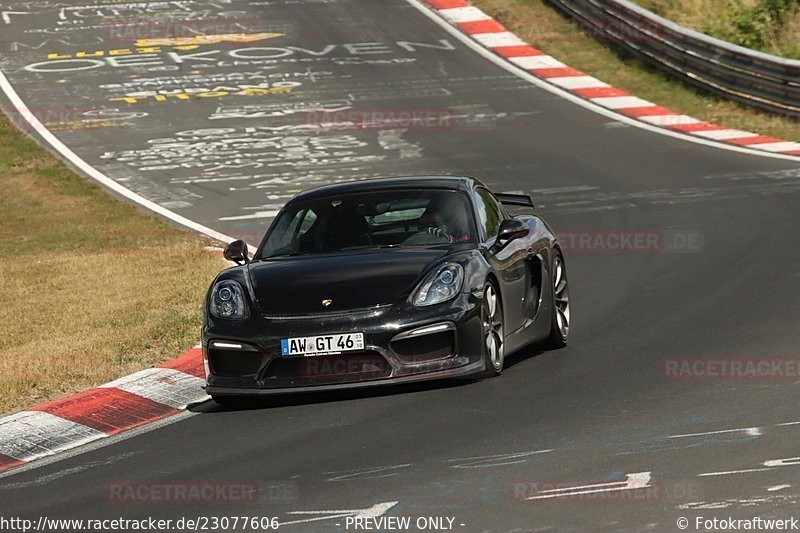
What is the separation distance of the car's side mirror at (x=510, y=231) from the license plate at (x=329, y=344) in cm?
155

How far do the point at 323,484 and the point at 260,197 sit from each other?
12.6 m

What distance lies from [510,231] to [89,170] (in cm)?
1314

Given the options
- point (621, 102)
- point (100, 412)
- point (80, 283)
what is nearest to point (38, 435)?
point (100, 412)

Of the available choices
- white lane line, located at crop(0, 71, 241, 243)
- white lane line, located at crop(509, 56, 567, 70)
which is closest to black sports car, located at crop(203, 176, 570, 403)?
white lane line, located at crop(0, 71, 241, 243)

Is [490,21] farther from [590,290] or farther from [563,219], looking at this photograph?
[590,290]

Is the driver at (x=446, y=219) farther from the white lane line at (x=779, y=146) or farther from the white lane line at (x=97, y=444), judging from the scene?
the white lane line at (x=779, y=146)

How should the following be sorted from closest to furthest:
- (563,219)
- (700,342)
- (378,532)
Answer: (378,532)
(700,342)
(563,219)

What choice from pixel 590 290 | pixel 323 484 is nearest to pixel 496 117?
pixel 590 290

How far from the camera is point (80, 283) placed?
47.5ft

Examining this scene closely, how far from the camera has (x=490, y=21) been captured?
3034 cm

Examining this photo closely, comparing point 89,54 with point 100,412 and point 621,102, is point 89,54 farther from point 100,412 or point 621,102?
point 100,412

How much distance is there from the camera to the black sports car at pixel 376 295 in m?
8.59

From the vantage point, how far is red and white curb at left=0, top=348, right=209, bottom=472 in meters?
8.42

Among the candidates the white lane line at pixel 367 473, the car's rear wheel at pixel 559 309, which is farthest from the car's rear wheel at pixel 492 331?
the white lane line at pixel 367 473
